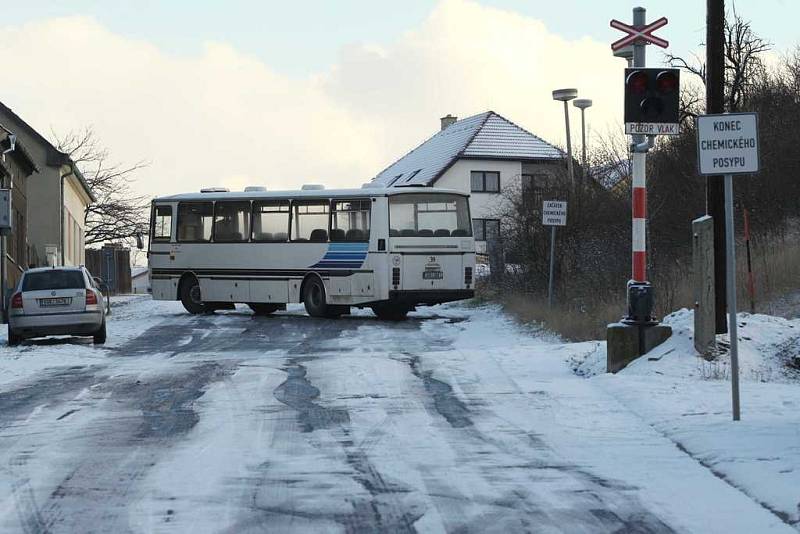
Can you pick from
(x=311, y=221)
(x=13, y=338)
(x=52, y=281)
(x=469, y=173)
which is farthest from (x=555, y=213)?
(x=469, y=173)

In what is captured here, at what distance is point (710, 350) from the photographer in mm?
14461

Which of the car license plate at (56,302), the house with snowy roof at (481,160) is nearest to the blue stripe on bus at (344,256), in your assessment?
the car license plate at (56,302)

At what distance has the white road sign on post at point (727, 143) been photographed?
10.4 meters

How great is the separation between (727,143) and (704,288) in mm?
4199

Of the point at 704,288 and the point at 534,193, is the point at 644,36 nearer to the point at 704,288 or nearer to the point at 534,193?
the point at 704,288

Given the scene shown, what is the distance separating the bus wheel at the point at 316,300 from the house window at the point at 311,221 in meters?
1.01

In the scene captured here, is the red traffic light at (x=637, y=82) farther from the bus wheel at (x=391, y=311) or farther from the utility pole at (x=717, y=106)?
the bus wheel at (x=391, y=311)

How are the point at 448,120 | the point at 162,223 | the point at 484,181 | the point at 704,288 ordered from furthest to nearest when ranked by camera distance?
the point at 448,120 < the point at 484,181 < the point at 162,223 < the point at 704,288

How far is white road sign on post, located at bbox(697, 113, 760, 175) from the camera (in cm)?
1042

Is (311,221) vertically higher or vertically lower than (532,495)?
higher

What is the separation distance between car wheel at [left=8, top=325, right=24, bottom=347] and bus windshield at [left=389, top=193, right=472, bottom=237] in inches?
364

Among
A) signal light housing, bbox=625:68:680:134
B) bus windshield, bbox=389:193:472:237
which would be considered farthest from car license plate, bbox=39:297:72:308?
signal light housing, bbox=625:68:680:134

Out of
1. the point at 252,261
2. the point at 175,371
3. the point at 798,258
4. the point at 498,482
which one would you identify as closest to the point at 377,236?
the point at 252,261

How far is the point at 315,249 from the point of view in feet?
99.5
